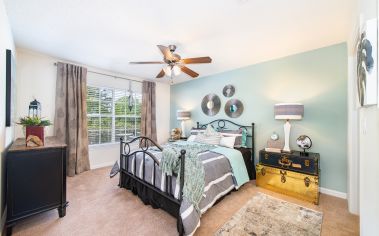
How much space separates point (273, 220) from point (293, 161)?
3.42 ft

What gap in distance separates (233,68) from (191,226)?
132 inches

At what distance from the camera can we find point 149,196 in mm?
2334

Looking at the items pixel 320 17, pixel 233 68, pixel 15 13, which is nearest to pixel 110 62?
pixel 15 13

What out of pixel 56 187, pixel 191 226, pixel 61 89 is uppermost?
pixel 61 89

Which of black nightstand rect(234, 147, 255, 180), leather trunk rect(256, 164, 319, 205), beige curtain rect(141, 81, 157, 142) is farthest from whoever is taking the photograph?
beige curtain rect(141, 81, 157, 142)

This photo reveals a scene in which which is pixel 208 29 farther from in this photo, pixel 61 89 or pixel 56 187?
pixel 61 89

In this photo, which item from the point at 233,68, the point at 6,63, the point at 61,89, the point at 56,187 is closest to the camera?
the point at 6,63

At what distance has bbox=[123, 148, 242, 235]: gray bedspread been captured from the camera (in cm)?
167

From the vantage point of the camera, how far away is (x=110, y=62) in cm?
358

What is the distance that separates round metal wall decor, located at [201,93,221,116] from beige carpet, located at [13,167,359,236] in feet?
6.90

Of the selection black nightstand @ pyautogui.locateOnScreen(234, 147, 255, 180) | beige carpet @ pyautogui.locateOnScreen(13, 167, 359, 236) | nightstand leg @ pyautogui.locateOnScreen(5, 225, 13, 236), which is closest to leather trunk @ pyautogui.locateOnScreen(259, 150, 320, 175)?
black nightstand @ pyautogui.locateOnScreen(234, 147, 255, 180)

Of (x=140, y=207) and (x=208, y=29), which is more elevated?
(x=208, y=29)

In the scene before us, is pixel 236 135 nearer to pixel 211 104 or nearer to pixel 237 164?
pixel 237 164

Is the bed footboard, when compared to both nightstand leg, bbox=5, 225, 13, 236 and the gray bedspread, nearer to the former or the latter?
the gray bedspread
